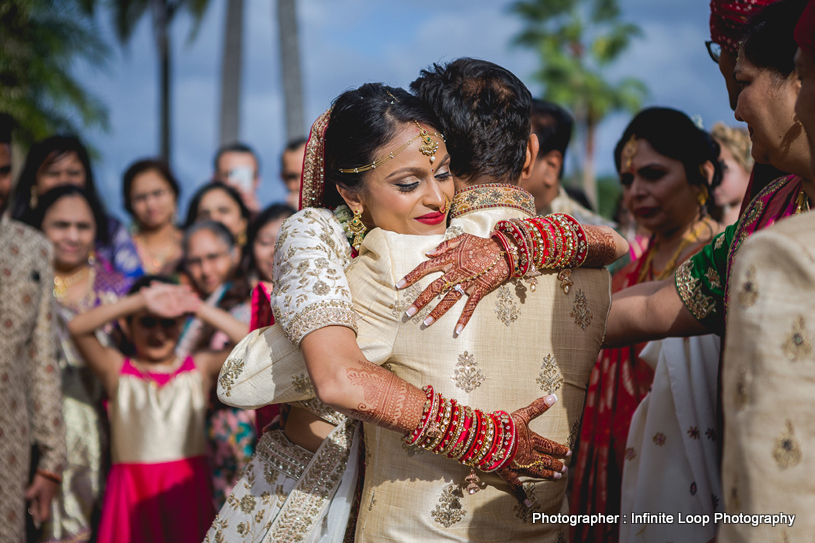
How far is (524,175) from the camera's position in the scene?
202 cm

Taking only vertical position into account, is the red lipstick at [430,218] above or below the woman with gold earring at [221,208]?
below

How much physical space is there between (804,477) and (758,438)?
79 mm

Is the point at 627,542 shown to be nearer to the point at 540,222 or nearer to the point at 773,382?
the point at 540,222

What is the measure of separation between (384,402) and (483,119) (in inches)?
31.5

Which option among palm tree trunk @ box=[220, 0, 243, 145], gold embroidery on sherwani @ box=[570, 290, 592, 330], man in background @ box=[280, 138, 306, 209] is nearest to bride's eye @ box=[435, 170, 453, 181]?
gold embroidery on sherwani @ box=[570, 290, 592, 330]

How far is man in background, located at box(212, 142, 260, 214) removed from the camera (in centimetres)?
663

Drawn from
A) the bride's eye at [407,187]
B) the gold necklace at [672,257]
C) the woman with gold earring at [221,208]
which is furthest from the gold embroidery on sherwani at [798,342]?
the woman with gold earring at [221,208]

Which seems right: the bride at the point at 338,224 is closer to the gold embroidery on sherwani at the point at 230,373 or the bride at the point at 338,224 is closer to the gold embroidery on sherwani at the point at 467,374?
the gold embroidery on sherwani at the point at 230,373

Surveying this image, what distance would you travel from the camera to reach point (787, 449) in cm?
103

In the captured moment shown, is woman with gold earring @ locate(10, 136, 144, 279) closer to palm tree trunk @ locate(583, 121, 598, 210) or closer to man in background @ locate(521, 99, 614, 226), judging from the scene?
man in background @ locate(521, 99, 614, 226)

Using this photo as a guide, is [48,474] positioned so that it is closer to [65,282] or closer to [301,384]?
[65,282]

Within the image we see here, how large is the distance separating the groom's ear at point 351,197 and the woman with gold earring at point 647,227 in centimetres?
179

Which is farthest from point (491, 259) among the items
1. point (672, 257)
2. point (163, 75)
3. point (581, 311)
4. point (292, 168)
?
point (163, 75)

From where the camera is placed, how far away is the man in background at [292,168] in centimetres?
625
